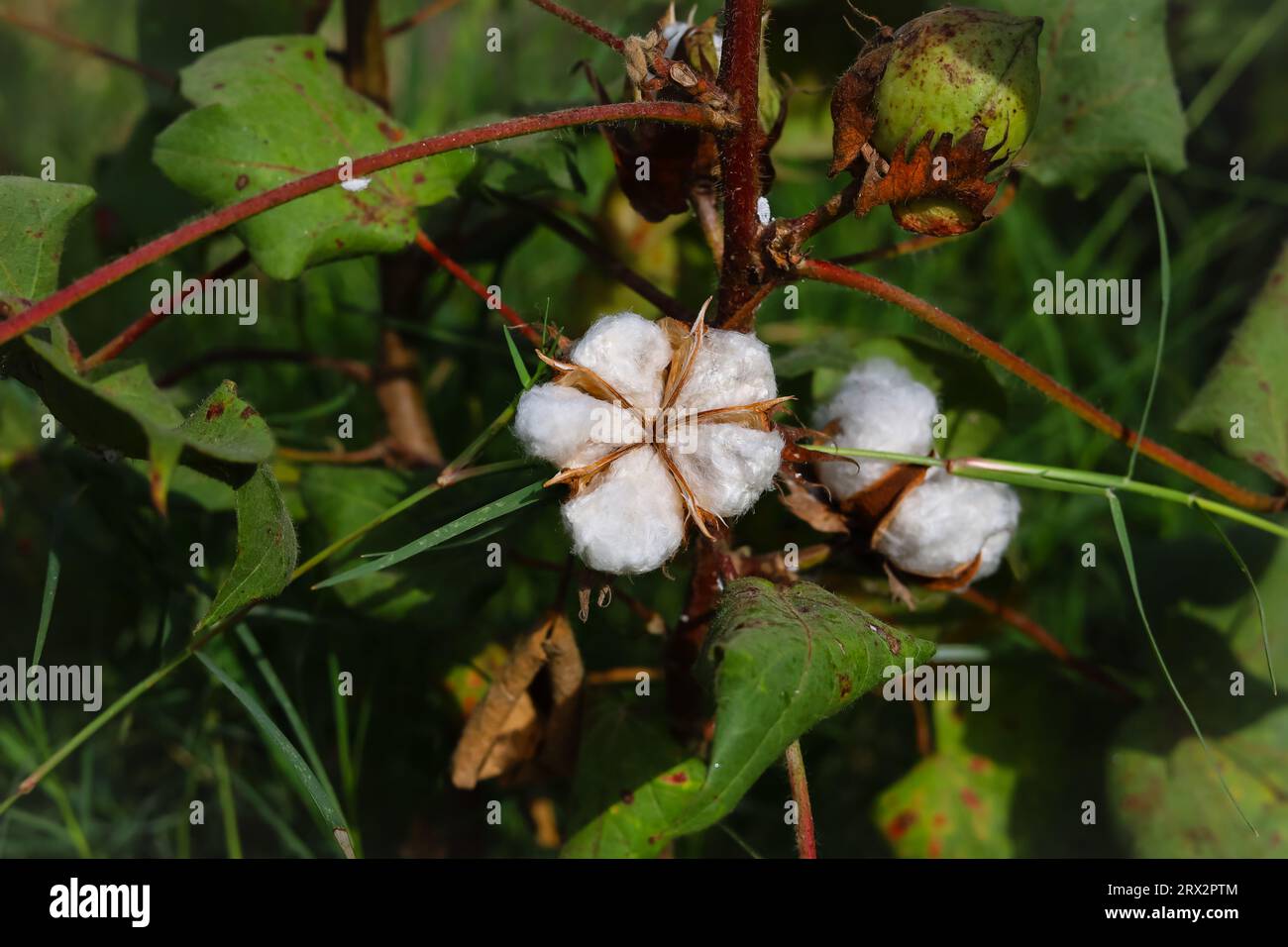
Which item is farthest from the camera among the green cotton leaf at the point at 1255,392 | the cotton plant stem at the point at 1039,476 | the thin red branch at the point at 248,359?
the thin red branch at the point at 248,359

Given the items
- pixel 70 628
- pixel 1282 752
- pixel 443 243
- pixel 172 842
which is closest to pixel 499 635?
pixel 443 243

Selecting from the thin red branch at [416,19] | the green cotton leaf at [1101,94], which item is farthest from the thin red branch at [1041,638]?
the thin red branch at [416,19]

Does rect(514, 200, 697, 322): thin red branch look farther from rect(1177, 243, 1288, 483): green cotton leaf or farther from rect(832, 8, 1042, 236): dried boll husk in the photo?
rect(1177, 243, 1288, 483): green cotton leaf

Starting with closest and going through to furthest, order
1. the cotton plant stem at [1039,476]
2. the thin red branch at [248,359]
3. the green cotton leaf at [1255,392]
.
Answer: the cotton plant stem at [1039,476] → the green cotton leaf at [1255,392] → the thin red branch at [248,359]

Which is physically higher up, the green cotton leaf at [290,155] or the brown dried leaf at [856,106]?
the green cotton leaf at [290,155]

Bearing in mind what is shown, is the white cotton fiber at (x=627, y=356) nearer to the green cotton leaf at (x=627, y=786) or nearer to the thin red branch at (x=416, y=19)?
the green cotton leaf at (x=627, y=786)

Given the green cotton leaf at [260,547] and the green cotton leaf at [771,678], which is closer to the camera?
the green cotton leaf at [771,678]

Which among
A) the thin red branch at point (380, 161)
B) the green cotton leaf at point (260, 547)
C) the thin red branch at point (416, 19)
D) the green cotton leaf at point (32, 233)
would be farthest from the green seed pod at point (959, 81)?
the thin red branch at point (416, 19)

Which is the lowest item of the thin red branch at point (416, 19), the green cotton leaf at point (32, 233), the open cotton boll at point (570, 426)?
the open cotton boll at point (570, 426)

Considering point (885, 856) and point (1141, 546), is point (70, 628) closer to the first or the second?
point (885, 856)
